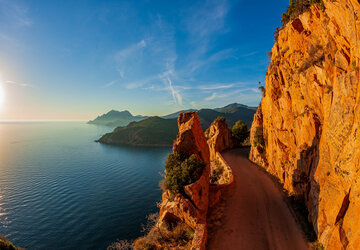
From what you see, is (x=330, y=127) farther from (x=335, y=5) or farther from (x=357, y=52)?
(x=335, y=5)

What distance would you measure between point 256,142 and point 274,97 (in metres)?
11.1

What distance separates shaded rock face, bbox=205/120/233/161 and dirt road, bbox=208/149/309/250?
2036cm

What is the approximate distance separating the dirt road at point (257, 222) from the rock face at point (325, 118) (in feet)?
6.92

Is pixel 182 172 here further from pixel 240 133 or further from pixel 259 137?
pixel 240 133

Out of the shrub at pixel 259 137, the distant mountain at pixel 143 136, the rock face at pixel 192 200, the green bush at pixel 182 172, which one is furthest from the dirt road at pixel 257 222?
the distant mountain at pixel 143 136

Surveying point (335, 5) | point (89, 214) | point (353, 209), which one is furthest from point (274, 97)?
point (89, 214)

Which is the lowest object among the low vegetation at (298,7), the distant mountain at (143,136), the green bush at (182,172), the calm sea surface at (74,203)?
the calm sea surface at (74,203)

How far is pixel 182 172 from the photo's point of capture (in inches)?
663

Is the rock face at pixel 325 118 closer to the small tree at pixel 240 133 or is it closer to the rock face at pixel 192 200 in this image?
the rock face at pixel 192 200

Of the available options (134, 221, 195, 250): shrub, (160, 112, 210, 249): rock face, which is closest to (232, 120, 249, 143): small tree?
(160, 112, 210, 249): rock face

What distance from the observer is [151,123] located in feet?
564

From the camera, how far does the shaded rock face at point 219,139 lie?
44062 millimetres

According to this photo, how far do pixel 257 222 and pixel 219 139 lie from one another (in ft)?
100

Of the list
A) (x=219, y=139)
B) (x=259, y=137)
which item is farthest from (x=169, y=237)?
(x=219, y=139)
